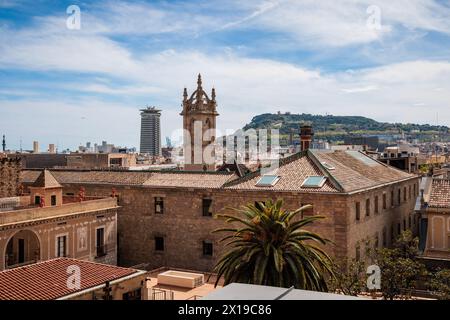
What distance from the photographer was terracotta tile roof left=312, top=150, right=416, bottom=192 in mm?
34500

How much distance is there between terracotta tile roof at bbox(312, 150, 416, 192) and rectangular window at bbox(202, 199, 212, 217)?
9.24 meters

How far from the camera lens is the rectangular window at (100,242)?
36.9 meters

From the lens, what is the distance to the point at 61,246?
33.4 metres

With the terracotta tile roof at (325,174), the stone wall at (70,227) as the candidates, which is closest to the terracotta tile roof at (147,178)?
the terracotta tile roof at (325,174)

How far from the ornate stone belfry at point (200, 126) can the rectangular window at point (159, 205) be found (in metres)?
13.3

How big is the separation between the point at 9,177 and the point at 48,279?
78.5 feet

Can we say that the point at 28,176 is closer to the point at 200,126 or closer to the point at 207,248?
the point at 200,126

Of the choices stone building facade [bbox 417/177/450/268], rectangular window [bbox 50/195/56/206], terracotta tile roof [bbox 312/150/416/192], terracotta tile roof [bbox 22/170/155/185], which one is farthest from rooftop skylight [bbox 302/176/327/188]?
rectangular window [bbox 50/195/56/206]

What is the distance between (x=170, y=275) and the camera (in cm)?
3447

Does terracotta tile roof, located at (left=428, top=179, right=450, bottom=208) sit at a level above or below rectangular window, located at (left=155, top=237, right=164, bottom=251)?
above

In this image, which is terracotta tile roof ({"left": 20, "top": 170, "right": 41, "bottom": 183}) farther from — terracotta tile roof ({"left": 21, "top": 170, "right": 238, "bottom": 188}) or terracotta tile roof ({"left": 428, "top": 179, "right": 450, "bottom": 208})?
terracotta tile roof ({"left": 428, "top": 179, "right": 450, "bottom": 208})

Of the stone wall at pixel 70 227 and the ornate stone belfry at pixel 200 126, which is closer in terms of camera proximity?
the stone wall at pixel 70 227

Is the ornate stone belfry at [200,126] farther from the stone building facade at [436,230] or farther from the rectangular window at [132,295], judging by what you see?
the rectangular window at [132,295]
